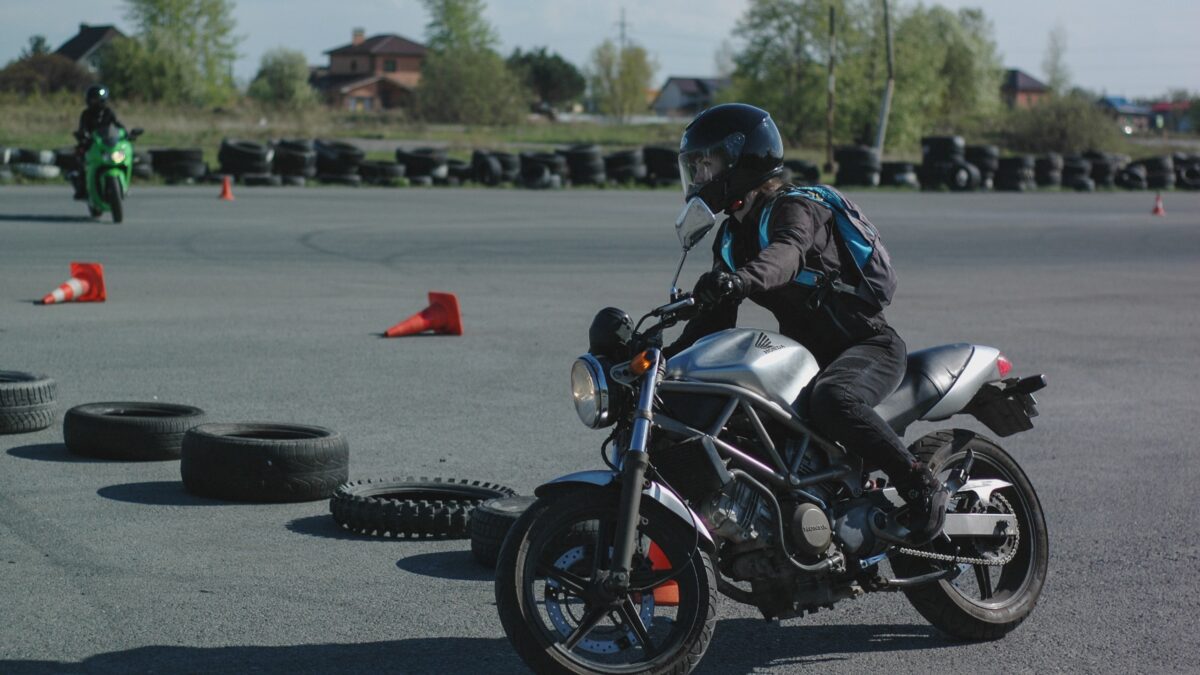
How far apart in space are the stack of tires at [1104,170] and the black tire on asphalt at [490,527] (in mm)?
40599

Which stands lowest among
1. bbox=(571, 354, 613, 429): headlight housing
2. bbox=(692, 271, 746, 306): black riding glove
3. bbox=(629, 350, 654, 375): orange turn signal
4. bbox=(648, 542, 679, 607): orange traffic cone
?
bbox=(648, 542, 679, 607): orange traffic cone

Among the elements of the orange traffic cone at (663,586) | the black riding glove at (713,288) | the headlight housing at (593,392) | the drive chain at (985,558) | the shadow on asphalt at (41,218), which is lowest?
the shadow on asphalt at (41,218)

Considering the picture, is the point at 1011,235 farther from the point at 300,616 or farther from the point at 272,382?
the point at 300,616

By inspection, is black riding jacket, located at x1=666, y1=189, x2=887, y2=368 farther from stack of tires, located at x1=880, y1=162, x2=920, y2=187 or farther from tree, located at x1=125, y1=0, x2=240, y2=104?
tree, located at x1=125, y1=0, x2=240, y2=104

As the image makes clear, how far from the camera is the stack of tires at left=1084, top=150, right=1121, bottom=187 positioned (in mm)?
43219

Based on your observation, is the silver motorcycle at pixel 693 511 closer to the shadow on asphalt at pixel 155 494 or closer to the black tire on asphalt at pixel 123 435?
the shadow on asphalt at pixel 155 494

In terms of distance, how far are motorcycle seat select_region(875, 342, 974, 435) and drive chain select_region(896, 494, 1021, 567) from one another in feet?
1.26

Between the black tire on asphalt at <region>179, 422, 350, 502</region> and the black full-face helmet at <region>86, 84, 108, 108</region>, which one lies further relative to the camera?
the black full-face helmet at <region>86, 84, 108, 108</region>

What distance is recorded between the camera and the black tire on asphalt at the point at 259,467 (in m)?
6.44

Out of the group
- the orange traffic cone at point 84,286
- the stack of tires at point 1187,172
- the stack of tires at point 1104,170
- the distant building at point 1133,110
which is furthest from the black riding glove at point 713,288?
the distant building at point 1133,110

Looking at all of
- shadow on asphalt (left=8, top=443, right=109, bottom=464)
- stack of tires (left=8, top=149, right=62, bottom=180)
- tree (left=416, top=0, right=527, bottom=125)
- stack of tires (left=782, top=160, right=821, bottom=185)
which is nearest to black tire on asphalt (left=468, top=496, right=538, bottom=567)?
shadow on asphalt (left=8, top=443, right=109, bottom=464)

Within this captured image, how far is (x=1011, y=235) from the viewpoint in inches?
939

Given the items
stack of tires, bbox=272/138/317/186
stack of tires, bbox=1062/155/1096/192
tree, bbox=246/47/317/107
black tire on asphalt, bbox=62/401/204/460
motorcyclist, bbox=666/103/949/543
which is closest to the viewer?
motorcyclist, bbox=666/103/949/543

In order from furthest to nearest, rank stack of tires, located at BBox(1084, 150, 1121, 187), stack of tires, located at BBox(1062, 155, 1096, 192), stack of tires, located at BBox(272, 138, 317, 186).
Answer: stack of tires, located at BBox(1084, 150, 1121, 187)
stack of tires, located at BBox(1062, 155, 1096, 192)
stack of tires, located at BBox(272, 138, 317, 186)
